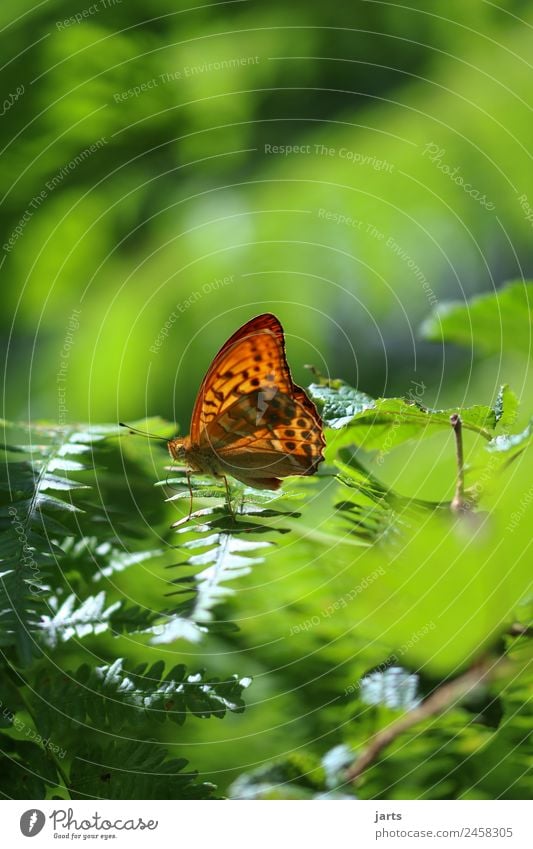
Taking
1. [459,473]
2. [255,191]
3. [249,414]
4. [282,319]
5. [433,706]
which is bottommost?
[433,706]

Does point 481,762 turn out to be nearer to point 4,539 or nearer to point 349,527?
point 349,527

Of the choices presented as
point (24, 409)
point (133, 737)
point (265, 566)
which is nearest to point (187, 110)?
point (24, 409)

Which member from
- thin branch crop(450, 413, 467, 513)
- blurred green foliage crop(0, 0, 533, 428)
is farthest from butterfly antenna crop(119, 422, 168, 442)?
blurred green foliage crop(0, 0, 533, 428)

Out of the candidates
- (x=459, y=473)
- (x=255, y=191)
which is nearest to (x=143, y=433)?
(x=459, y=473)

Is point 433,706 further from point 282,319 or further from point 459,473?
point 282,319

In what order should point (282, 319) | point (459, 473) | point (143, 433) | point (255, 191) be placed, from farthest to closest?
point (255, 191), point (282, 319), point (143, 433), point (459, 473)

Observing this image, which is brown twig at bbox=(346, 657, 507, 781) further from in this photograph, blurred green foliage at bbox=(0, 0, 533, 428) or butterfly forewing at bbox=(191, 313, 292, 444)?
blurred green foliage at bbox=(0, 0, 533, 428)

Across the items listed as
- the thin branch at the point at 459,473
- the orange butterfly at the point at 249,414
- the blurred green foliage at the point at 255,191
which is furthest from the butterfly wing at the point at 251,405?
the blurred green foliage at the point at 255,191
